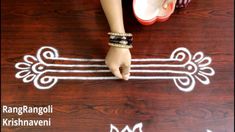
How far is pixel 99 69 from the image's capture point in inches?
33.2

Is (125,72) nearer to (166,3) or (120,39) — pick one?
(120,39)

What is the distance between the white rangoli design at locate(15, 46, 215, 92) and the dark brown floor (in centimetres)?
1

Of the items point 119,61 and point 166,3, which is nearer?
point 119,61

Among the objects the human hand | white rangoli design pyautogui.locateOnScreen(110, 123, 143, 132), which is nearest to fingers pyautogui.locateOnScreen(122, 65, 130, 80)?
the human hand

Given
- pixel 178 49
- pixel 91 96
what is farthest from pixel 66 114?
pixel 178 49

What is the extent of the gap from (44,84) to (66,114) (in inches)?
3.8

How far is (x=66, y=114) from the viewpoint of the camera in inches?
31.5

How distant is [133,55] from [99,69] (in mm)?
97

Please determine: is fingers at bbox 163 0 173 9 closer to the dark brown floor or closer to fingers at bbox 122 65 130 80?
the dark brown floor

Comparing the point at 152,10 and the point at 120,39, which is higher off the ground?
the point at 152,10

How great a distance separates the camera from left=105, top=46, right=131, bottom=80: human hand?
76 centimetres

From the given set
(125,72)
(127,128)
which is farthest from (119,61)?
(127,128)

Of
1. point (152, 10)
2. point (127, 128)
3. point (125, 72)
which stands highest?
point (152, 10)

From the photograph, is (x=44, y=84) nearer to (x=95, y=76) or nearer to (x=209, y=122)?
(x=95, y=76)
